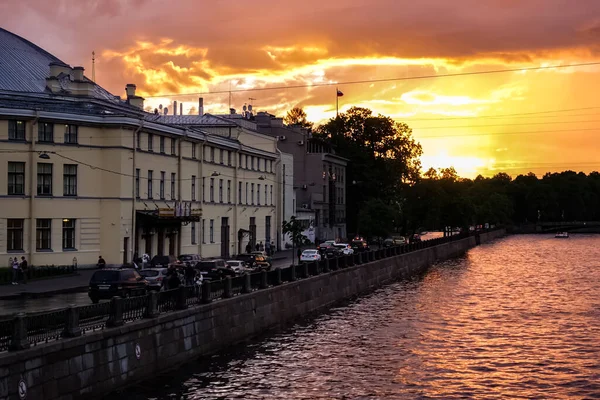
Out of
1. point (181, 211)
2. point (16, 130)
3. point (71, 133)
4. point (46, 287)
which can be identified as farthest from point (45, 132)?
point (46, 287)

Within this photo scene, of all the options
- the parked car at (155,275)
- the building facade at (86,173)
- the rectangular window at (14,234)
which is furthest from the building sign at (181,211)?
the parked car at (155,275)

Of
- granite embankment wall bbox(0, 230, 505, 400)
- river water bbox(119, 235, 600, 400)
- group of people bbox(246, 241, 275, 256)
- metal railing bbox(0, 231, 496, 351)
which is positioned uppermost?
group of people bbox(246, 241, 275, 256)

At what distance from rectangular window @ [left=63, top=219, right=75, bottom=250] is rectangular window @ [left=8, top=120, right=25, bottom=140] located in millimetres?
6332

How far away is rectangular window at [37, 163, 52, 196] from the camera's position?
5928 centimetres

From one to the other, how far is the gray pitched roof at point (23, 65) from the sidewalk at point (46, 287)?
16487 millimetres

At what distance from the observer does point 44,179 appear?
59531 millimetres

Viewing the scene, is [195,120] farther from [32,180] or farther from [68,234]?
[32,180]

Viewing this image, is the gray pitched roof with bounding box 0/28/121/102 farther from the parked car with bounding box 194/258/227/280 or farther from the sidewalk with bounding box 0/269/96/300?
the parked car with bounding box 194/258/227/280

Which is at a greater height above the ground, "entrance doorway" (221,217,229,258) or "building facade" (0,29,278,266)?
"building facade" (0,29,278,266)

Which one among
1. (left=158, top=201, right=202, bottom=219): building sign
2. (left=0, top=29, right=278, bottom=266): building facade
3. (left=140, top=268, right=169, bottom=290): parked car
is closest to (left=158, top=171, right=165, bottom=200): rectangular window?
(left=0, top=29, right=278, bottom=266): building facade

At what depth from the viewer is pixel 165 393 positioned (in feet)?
92.5

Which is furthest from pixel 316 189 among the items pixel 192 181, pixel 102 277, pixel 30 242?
pixel 102 277

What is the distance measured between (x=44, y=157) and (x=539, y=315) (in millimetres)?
30787

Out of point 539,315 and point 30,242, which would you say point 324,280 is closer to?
point 539,315
